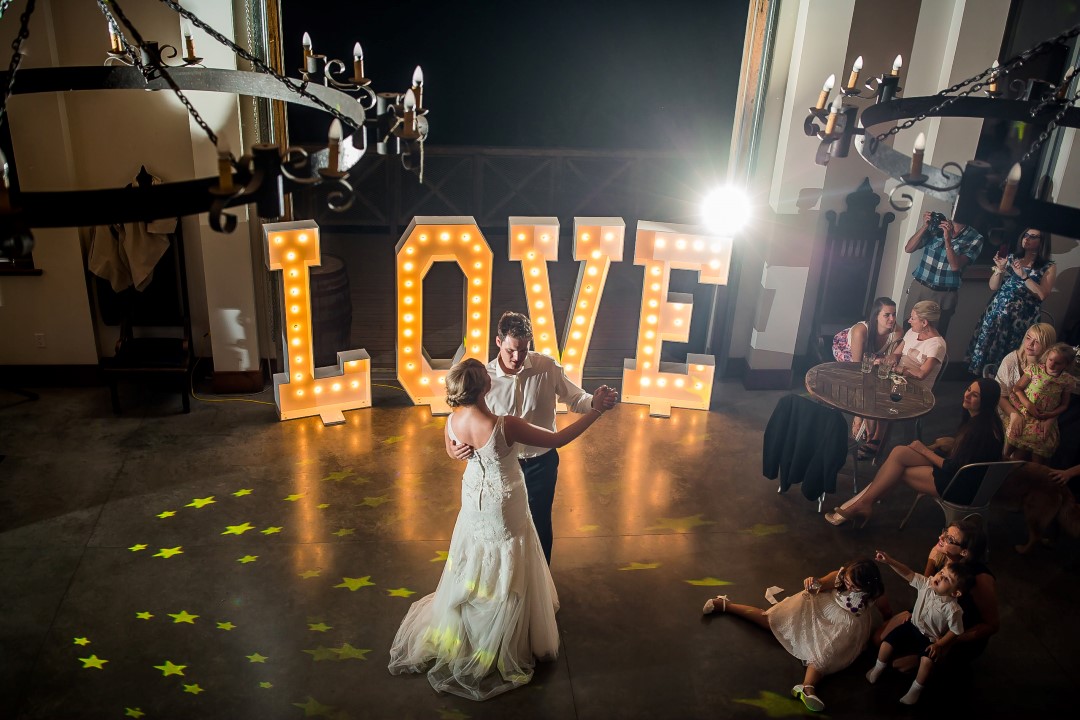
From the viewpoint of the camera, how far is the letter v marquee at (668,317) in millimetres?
6840

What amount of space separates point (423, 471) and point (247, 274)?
2.10 m

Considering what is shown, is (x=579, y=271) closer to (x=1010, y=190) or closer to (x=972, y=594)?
(x=972, y=594)

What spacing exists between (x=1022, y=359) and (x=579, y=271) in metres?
3.16

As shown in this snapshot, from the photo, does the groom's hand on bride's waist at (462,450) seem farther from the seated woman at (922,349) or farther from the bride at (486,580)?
the seated woman at (922,349)

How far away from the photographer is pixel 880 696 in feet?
14.6

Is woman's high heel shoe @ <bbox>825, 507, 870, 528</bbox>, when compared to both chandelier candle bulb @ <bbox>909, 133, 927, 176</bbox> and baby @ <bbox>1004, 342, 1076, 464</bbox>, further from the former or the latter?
chandelier candle bulb @ <bbox>909, 133, 927, 176</bbox>

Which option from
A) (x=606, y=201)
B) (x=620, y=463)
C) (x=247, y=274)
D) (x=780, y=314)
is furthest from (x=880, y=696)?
(x=606, y=201)

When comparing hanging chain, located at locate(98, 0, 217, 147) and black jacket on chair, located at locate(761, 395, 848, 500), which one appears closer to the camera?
→ hanging chain, located at locate(98, 0, 217, 147)

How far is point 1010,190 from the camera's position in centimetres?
297

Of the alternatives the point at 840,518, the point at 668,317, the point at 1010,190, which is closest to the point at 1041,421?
the point at 840,518

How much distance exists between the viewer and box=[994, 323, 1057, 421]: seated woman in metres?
5.97

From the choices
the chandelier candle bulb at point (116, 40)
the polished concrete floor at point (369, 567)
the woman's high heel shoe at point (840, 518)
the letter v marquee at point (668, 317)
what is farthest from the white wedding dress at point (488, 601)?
the letter v marquee at point (668, 317)

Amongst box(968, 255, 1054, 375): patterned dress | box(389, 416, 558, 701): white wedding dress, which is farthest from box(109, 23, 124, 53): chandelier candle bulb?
box(968, 255, 1054, 375): patterned dress

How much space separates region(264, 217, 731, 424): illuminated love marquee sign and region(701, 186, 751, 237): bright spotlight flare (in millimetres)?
519
